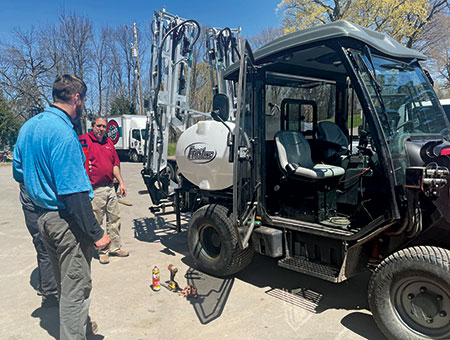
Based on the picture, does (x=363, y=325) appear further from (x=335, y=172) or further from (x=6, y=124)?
(x=6, y=124)

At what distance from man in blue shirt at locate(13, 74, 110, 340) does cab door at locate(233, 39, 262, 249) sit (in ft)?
4.76

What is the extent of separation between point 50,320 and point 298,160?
3009 mm

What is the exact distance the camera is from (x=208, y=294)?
12.9ft

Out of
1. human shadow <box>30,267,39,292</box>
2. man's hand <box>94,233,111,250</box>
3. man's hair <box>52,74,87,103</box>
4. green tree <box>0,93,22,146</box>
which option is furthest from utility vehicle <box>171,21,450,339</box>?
green tree <box>0,93,22,146</box>

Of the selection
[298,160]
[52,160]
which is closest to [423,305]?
[298,160]

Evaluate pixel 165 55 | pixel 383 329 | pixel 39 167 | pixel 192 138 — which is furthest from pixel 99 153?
pixel 383 329

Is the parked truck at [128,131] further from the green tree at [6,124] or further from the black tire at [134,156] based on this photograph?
the green tree at [6,124]

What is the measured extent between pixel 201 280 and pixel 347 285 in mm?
1698

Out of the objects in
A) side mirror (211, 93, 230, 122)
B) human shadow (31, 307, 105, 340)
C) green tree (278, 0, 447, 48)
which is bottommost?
human shadow (31, 307, 105, 340)

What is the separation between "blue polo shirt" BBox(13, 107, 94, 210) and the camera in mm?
2365

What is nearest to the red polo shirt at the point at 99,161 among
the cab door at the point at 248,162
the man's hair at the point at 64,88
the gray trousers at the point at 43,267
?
the gray trousers at the point at 43,267

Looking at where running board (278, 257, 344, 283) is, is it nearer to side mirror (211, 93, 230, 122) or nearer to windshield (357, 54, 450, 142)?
windshield (357, 54, 450, 142)

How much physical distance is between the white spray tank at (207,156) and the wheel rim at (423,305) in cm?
207

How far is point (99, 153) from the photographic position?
4875 mm
